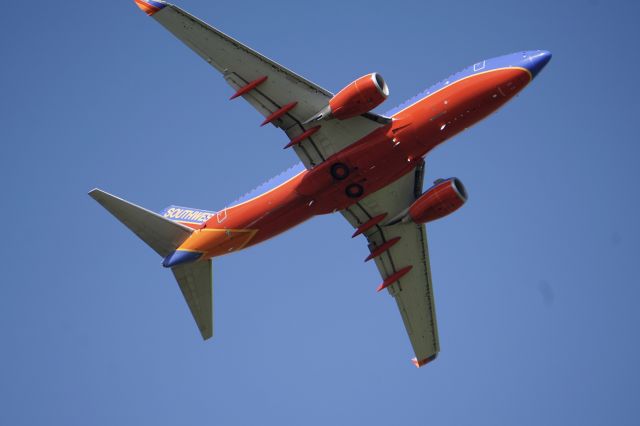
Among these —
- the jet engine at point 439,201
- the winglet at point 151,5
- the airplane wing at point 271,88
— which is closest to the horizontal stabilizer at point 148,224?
the airplane wing at point 271,88

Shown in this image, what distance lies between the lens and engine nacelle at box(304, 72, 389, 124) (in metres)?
47.1

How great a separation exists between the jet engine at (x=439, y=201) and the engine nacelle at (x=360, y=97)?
278 inches

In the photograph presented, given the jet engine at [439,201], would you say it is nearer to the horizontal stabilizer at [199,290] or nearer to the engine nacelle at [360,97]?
the engine nacelle at [360,97]

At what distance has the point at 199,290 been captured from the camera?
53.7 m

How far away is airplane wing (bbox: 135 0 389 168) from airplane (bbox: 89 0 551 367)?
0.17 feet

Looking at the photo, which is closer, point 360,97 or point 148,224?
point 360,97

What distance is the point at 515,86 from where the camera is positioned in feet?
158

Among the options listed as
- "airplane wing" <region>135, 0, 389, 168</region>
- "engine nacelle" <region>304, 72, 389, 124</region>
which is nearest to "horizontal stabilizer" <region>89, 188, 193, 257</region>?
"airplane wing" <region>135, 0, 389, 168</region>

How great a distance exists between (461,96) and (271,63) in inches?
388

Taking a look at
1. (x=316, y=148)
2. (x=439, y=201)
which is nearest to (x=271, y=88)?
(x=316, y=148)

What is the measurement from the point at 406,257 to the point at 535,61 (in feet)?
50.1

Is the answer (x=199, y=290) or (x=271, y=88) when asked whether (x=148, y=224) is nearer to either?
(x=199, y=290)

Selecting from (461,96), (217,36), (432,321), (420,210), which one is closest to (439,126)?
(461,96)

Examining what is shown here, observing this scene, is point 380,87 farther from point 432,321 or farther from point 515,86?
point 432,321
